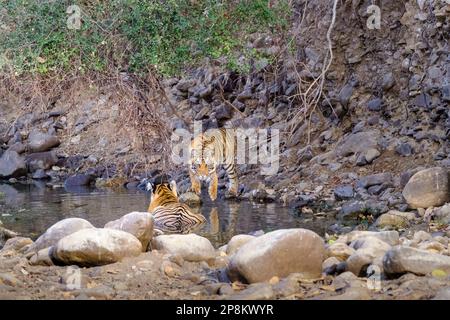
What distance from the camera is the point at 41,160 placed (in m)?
20.1

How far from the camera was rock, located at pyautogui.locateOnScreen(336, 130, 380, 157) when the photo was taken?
1320 cm

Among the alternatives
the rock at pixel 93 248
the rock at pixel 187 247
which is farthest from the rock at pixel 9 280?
the rock at pixel 187 247

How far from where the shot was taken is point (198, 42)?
11.8 metres

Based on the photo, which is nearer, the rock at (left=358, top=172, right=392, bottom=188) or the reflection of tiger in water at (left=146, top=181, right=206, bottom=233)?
the reflection of tiger in water at (left=146, top=181, right=206, bottom=233)

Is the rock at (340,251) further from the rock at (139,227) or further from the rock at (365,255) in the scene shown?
the rock at (139,227)

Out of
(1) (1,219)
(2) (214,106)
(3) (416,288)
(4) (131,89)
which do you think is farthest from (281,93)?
(3) (416,288)

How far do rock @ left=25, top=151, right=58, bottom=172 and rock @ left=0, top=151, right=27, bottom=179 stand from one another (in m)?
0.20

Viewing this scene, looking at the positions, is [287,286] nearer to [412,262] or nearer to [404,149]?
[412,262]

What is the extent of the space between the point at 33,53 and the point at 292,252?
22.1 feet

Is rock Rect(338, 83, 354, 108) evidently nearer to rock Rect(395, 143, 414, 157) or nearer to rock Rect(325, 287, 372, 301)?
rock Rect(395, 143, 414, 157)

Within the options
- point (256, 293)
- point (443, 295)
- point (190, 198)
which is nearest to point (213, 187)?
point (190, 198)

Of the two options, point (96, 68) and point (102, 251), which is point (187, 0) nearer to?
point (96, 68)

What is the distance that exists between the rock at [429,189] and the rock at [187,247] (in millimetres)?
4559

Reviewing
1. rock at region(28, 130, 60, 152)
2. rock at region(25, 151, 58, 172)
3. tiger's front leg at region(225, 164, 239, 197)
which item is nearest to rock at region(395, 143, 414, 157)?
tiger's front leg at region(225, 164, 239, 197)
